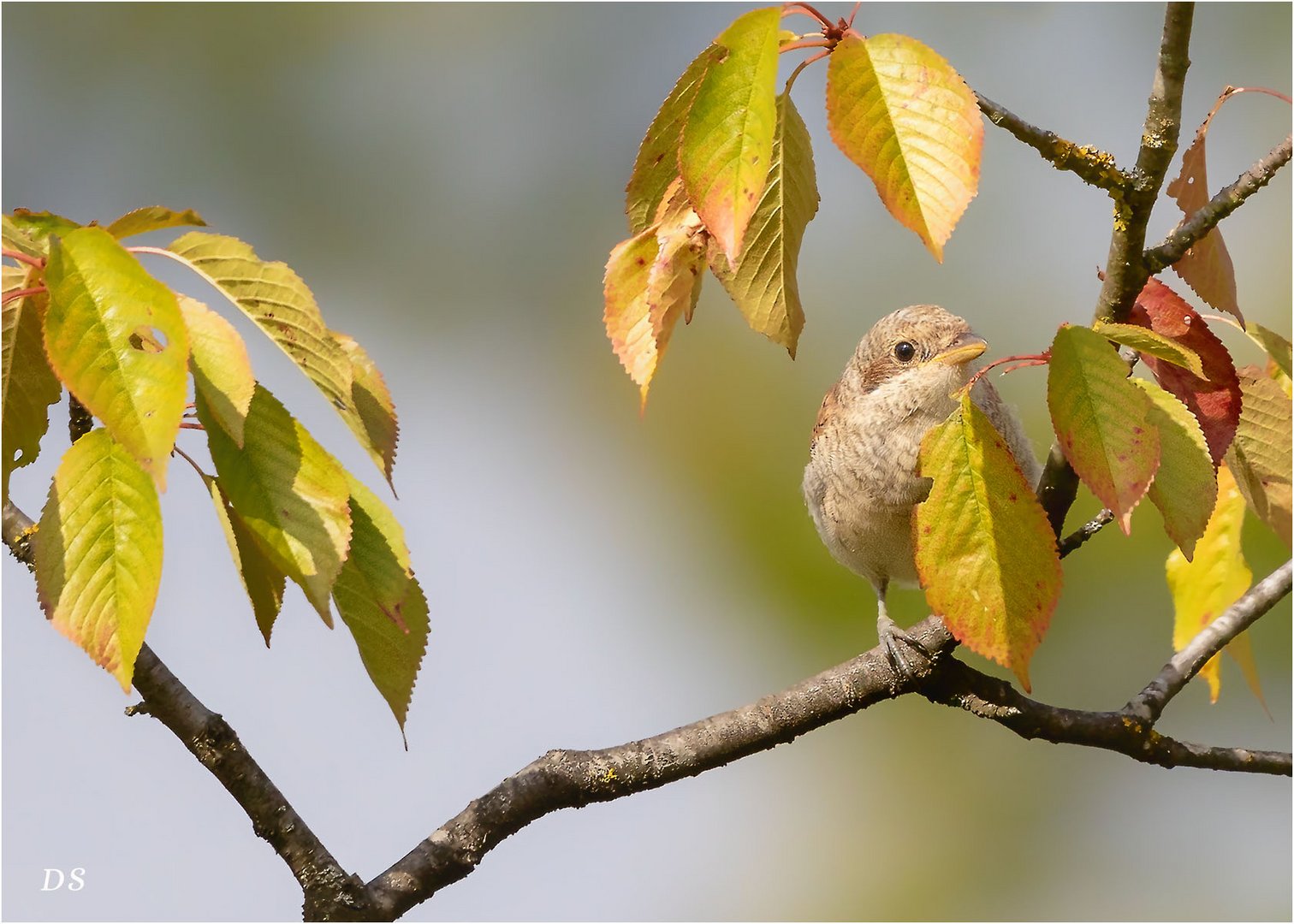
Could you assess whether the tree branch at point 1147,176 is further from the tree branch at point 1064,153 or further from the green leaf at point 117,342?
the green leaf at point 117,342

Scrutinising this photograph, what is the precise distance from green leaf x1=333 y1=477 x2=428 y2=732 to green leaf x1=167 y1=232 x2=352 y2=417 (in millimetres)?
185

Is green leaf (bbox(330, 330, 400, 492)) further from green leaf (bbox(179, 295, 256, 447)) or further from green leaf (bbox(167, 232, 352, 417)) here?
green leaf (bbox(179, 295, 256, 447))

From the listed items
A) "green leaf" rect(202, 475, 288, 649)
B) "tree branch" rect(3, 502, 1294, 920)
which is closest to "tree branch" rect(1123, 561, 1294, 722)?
"tree branch" rect(3, 502, 1294, 920)

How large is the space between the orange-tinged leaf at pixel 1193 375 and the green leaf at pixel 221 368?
1533mm

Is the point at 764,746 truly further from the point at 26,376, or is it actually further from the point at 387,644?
the point at 26,376

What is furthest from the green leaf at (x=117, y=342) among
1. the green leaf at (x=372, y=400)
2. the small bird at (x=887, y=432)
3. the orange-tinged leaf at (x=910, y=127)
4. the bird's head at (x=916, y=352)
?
the bird's head at (x=916, y=352)

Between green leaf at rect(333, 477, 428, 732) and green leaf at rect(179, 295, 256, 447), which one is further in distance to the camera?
green leaf at rect(333, 477, 428, 732)

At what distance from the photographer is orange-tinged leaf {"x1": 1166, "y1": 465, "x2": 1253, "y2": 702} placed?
3.15m

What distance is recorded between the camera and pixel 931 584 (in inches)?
78.3

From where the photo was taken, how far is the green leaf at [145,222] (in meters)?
2.08

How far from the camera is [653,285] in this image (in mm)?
2080

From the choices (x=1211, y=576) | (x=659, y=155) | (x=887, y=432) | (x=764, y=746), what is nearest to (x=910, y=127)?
(x=659, y=155)

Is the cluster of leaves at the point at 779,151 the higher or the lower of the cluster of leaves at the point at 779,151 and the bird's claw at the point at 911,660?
the higher

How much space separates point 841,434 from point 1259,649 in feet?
12.1
